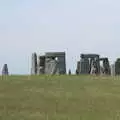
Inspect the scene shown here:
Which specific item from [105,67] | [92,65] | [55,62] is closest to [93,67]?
[92,65]

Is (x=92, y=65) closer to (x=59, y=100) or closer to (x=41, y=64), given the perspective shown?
(x=41, y=64)

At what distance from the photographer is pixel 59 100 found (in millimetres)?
14414

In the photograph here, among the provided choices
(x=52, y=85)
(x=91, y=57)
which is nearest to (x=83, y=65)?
(x=91, y=57)

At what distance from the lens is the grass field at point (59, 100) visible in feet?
41.4

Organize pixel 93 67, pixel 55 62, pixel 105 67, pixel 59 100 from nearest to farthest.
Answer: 1. pixel 59 100
2. pixel 55 62
3. pixel 93 67
4. pixel 105 67

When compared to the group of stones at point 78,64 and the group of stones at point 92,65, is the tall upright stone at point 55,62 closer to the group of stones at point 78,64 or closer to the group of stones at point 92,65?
the group of stones at point 78,64

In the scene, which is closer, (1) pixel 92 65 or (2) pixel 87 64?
(1) pixel 92 65

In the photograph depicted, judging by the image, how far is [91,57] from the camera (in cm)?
3416

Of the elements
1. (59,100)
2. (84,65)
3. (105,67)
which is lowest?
(59,100)

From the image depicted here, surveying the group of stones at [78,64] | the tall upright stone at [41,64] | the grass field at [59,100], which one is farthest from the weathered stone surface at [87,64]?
the grass field at [59,100]

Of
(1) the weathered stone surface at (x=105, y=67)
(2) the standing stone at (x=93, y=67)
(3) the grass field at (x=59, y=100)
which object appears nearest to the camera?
(3) the grass field at (x=59, y=100)

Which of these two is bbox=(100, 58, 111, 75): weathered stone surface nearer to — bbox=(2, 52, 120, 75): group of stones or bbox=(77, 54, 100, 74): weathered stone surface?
bbox=(2, 52, 120, 75): group of stones

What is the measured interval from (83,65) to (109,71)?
1.96 meters

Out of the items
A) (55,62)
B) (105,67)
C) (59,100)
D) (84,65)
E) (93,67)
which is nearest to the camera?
(59,100)
